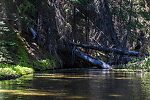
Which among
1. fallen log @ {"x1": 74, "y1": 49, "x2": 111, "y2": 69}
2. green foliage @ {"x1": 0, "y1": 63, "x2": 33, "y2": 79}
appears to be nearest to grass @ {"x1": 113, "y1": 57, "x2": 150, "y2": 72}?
fallen log @ {"x1": 74, "y1": 49, "x2": 111, "y2": 69}

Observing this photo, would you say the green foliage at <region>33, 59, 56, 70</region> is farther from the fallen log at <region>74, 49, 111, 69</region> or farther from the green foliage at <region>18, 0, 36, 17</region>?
the fallen log at <region>74, 49, 111, 69</region>

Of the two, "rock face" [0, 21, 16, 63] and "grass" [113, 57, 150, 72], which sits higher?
"rock face" [0, 21, 16, 63]

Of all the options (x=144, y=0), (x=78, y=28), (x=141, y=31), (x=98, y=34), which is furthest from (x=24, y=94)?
(x=141, y=31)

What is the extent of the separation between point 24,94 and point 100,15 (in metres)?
22.6

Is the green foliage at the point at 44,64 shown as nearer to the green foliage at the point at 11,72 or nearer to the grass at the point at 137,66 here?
the green foliage at the point at 11,72

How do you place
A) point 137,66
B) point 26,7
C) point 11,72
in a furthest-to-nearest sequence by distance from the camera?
point 137,66
point 26,7
point 11,72

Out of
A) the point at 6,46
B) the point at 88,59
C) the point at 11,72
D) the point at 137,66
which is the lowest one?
the point at 137,66

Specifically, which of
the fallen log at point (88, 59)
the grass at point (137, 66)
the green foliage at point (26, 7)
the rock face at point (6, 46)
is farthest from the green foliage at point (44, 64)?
the grass at point (137, 66)

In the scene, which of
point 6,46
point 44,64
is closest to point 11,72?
point 6,46

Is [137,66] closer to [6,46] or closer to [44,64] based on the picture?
[44,64]

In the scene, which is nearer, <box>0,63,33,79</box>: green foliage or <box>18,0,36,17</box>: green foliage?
<box>0,63,33,79</box>: green foliage

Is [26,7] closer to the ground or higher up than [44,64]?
higher up

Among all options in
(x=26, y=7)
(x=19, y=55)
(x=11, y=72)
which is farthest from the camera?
(x=26, y=7)

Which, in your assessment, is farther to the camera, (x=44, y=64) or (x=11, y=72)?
(x=44, y=64)
